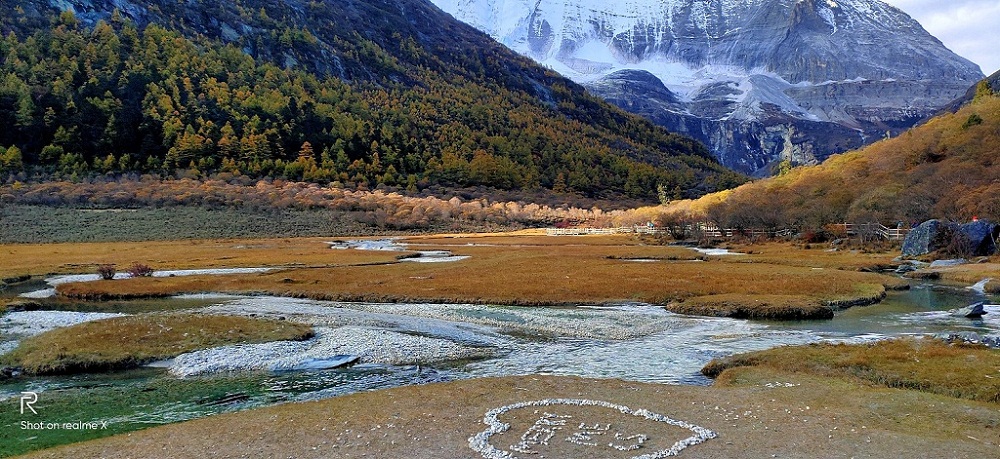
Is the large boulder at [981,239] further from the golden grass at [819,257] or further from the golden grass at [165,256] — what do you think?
the golden grass at [165,256]

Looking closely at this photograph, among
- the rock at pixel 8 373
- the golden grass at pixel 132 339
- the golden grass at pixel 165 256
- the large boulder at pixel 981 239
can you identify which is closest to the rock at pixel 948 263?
the large boulder at pixel 981 239

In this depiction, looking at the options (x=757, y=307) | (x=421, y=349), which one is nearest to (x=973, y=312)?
(x=757, y=307)

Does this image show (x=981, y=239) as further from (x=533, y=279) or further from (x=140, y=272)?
(x=140, y=272)

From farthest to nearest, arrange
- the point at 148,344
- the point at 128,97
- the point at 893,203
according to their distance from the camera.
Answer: the point at 128,97 → the point at 893,203 → the point at 148,344

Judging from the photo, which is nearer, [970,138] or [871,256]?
[871,256]

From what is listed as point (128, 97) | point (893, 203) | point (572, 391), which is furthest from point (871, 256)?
point (128, 97)

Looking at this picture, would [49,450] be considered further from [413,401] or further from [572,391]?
[572,391]

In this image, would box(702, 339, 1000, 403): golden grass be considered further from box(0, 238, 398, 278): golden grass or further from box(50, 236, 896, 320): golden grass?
box(0, 238, 398, 278): golden grass
